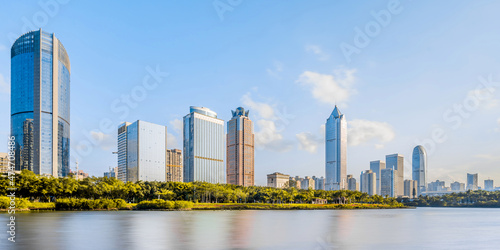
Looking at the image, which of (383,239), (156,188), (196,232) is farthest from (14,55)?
(383,239)

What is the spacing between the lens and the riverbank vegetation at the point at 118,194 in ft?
256

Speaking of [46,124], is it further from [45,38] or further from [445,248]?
[445,248]

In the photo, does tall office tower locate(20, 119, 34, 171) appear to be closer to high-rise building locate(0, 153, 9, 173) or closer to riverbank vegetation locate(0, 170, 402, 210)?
high-rise building locate(0, 153, 9, 173)

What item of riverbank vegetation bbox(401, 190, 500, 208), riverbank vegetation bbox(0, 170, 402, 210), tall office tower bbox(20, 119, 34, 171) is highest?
tall office tower bbox(20, 119, 34, 171)

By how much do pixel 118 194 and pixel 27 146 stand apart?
9484 centimetres

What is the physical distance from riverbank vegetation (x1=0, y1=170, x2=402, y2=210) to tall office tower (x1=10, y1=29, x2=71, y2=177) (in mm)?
84856

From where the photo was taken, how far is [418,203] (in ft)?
644

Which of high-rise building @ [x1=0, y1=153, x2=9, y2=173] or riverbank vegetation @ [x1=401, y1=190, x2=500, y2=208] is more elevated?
high-rise building @ [x1=0, y1=153, x2=9, y2=173]

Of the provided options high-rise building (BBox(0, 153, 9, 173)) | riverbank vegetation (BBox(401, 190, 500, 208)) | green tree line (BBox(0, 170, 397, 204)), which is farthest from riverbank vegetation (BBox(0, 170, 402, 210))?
riverbank vegetation (BBox(401, 190, 500, 208))

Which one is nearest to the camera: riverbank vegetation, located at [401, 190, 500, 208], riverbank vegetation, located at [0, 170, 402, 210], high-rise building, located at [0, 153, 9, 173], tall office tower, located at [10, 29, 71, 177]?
riverbank vegetation, located at [0, 170, 402, 210]

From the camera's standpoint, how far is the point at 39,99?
165 m

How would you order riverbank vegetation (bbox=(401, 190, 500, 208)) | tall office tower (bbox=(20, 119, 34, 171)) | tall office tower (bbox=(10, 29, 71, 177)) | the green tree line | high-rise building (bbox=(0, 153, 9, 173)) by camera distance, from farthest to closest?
riverbank vegetation (bbox=(401, 190, 500, 208))
tall office tower (bbox=(10, 29, 71, 177))
tall office tower (bbox=(20, 119, 34, 171))
high-rise building (bbox=(0, 153, 9, 173))
the green tree line

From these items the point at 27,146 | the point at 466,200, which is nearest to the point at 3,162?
the point at 27,146

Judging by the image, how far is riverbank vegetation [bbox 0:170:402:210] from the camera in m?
78.1
